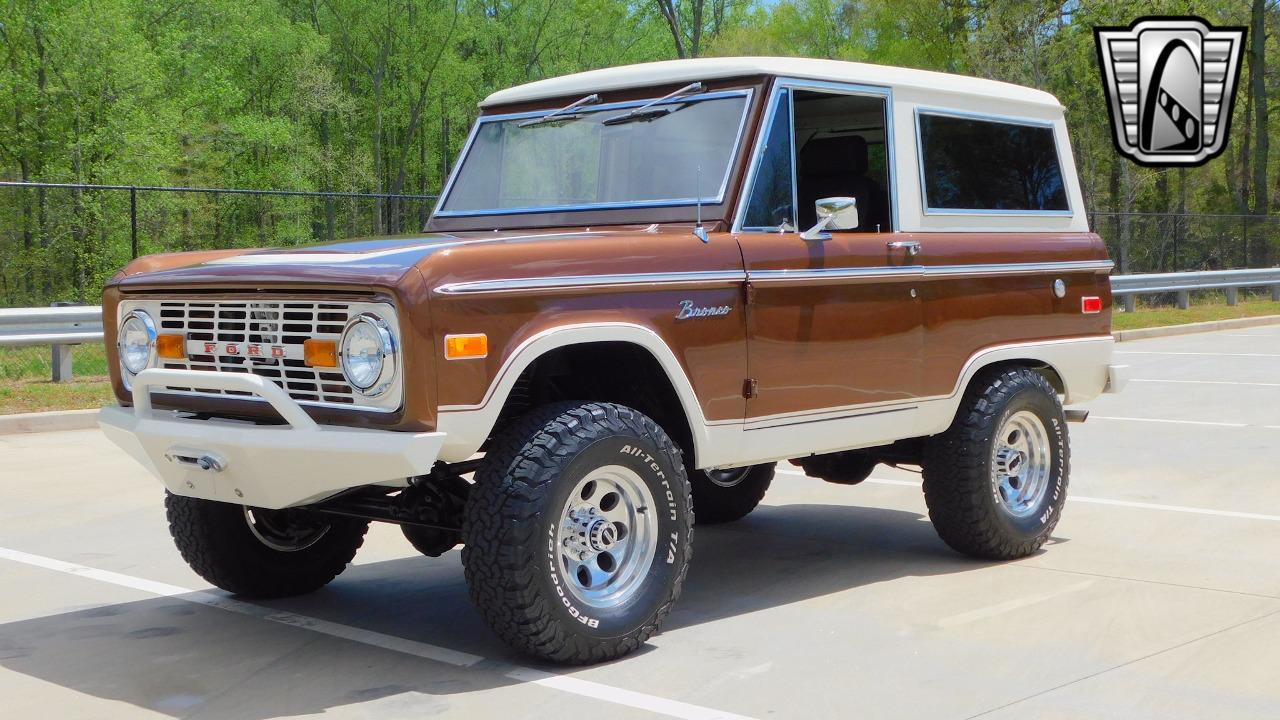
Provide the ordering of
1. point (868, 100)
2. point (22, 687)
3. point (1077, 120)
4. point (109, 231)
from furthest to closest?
point (1077, 120) < point (109, 231) < point (868, 100) < point (22, 687)

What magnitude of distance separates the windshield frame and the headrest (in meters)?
0.79

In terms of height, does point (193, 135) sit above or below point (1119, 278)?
above

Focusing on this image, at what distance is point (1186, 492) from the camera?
8.58m

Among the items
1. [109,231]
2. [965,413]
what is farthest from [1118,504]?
[109,231]

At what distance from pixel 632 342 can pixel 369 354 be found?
104cm

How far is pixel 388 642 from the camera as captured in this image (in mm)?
5441

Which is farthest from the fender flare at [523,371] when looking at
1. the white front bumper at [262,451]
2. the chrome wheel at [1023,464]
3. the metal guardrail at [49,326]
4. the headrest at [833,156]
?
the metal guardrail at [49,326]

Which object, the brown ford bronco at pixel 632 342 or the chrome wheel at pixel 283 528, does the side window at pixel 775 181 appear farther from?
the chrome wheel at pixel 283 528

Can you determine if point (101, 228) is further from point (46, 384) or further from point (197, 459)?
point (197, 459)

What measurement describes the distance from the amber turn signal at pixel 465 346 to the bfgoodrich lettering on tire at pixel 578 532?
0.38 meters

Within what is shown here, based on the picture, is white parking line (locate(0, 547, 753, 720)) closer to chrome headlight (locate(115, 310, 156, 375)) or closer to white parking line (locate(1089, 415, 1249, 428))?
chrome headlight (locate(115, 310, 156, 375))

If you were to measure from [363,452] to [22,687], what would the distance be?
153 cm

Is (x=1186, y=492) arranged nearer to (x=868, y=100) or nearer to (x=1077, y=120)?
(x=868, y=100)

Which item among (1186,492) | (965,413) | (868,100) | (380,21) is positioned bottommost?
(1186,492)
